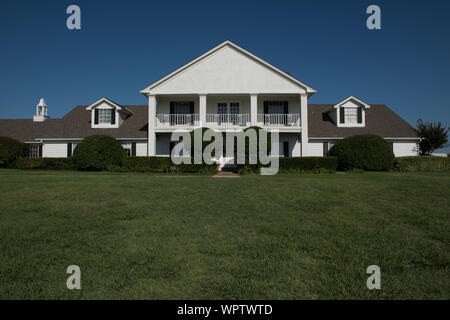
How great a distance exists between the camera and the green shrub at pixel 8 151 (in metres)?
20.7

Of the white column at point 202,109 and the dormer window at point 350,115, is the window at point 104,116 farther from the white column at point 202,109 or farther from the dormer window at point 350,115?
the dormer window at point 350,115

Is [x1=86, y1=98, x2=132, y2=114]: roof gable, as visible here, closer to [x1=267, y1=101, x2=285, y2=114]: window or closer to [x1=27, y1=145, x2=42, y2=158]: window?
[x1=27, y1=145, x2=42, y2=158]: window

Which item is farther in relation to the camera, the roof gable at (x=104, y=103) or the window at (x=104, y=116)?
the window at (x=104, y=116)

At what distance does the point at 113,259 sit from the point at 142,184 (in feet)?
18.9

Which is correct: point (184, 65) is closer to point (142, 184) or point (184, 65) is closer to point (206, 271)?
point (142, 184)

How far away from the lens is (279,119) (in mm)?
22375

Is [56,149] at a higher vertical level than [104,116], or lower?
lower

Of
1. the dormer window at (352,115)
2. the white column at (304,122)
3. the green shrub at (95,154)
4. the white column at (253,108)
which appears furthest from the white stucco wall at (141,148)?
the dormer window at (352,115)

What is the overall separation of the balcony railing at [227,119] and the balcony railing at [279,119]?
1268 mm

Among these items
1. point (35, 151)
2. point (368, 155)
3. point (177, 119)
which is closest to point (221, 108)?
point (177, 119)

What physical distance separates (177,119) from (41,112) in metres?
18.0

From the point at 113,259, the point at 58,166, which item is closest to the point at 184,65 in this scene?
the point at 58,166

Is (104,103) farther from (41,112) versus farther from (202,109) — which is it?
(41,112)

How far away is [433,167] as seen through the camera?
18.1 metres
